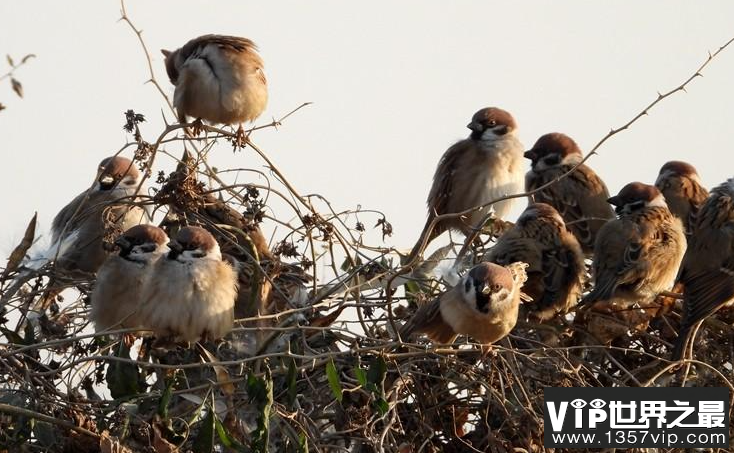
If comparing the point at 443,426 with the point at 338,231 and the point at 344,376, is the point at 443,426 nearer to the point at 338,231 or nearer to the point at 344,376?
the point at 344,376

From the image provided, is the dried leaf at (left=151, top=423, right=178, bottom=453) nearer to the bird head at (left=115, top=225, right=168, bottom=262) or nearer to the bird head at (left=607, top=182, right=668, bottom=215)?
the bird head at (left=115, top=225, right=168, bottom=262)

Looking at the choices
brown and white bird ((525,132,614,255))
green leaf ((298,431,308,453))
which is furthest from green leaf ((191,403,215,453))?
brown and white bird ((525,132,614,255))

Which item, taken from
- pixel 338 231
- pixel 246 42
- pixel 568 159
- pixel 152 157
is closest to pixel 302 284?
pixel 338 231

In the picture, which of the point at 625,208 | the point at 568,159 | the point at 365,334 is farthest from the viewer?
the point at 568,159

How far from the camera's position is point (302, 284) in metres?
6.10

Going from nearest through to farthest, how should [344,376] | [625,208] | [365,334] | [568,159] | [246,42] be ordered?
1. [344,376]
2. [365,334]
3. [625,208]
4. [246,42]
5. [568,159]

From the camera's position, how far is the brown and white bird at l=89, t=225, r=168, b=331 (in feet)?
17.7

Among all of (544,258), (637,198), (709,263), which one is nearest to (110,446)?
(544,258)

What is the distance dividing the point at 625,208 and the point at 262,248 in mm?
1772

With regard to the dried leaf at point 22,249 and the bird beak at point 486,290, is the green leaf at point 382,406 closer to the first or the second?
the bird beak at point 486,290

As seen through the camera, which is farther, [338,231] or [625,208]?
[625,208]

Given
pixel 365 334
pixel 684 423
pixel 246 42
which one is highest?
pixel 246 42

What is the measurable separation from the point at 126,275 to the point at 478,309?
57.2 inches

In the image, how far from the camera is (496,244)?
6.25 m
